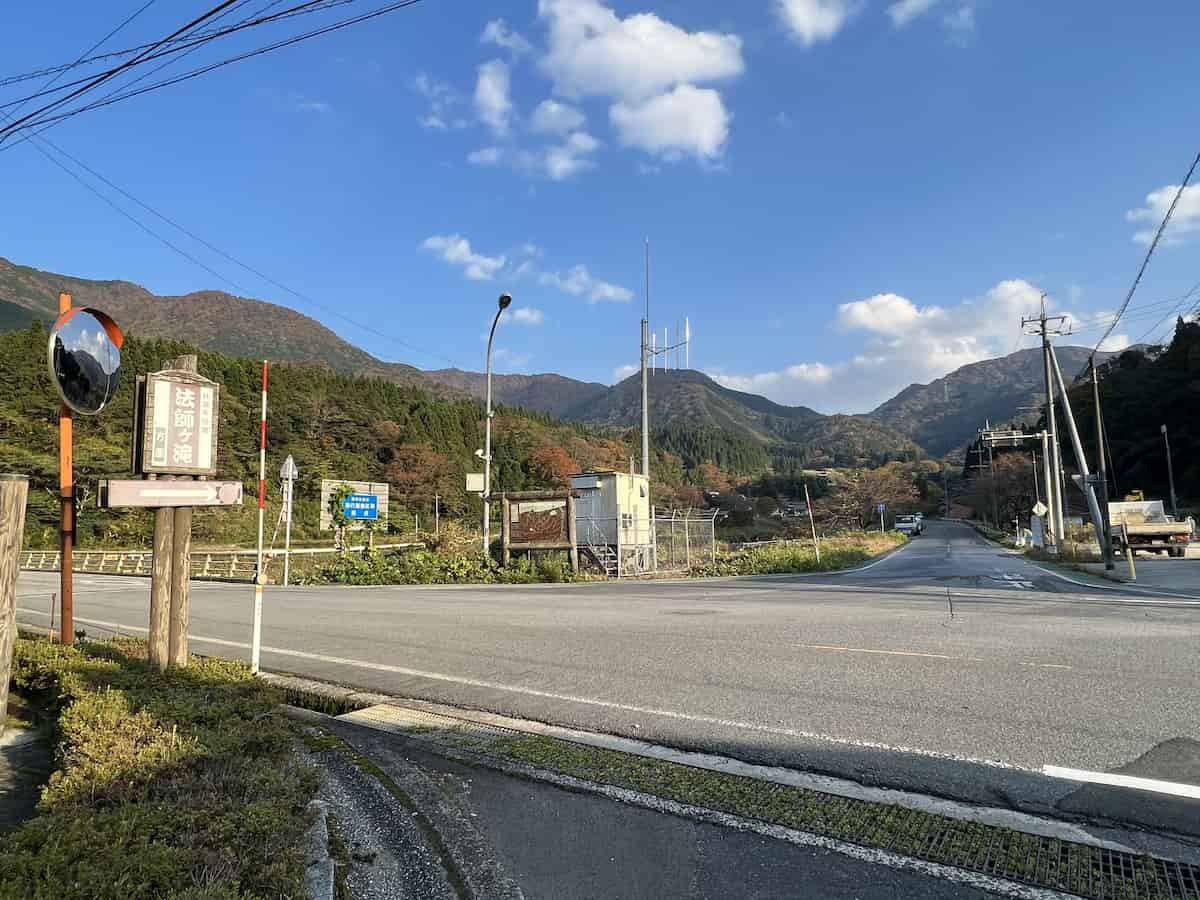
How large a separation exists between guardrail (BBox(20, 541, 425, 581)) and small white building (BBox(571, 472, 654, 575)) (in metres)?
7.29

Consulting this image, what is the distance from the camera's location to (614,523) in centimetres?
2486

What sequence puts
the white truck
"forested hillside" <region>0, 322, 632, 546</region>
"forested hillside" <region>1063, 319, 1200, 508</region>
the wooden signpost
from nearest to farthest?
1. the wooden signpost
2. the white truck
3. "forested hillside" <region>0, 322, 632, 546</region>
4. "forested hillside" <region>1063, 319, 1200, 508</region>

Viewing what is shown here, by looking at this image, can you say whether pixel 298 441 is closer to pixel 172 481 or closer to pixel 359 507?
pixel 359 507

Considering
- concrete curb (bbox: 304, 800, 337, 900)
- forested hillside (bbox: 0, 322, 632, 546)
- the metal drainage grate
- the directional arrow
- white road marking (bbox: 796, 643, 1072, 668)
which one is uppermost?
forested hillside (bbox: 0, 322, 632, 546)

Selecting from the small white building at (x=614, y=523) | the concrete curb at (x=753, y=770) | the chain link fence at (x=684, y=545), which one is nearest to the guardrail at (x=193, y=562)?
the small white building at (x=614, y=523)

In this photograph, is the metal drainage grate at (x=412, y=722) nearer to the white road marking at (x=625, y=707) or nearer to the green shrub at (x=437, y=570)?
the white road marking at (x=625, y=707)

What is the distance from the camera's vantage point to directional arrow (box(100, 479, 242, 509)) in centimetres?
573

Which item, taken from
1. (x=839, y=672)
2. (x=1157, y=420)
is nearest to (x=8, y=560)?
(x=839, y=672)

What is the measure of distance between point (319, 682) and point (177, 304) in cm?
20820

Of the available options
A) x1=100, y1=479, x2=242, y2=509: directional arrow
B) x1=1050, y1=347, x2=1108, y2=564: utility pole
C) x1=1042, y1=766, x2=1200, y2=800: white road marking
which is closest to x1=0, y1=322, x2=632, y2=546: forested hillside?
x1=100, y1=479, x2=242, y2=509: directional arrow

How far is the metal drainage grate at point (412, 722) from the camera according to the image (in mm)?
5414

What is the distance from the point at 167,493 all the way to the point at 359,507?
2530 cm

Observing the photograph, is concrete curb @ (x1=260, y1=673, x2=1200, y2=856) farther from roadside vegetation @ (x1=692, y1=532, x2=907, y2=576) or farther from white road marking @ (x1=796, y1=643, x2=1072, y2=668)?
roadside vegetation @ (x1=692, y1=532, x2=907, y2=576)

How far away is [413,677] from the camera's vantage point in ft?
24.6
